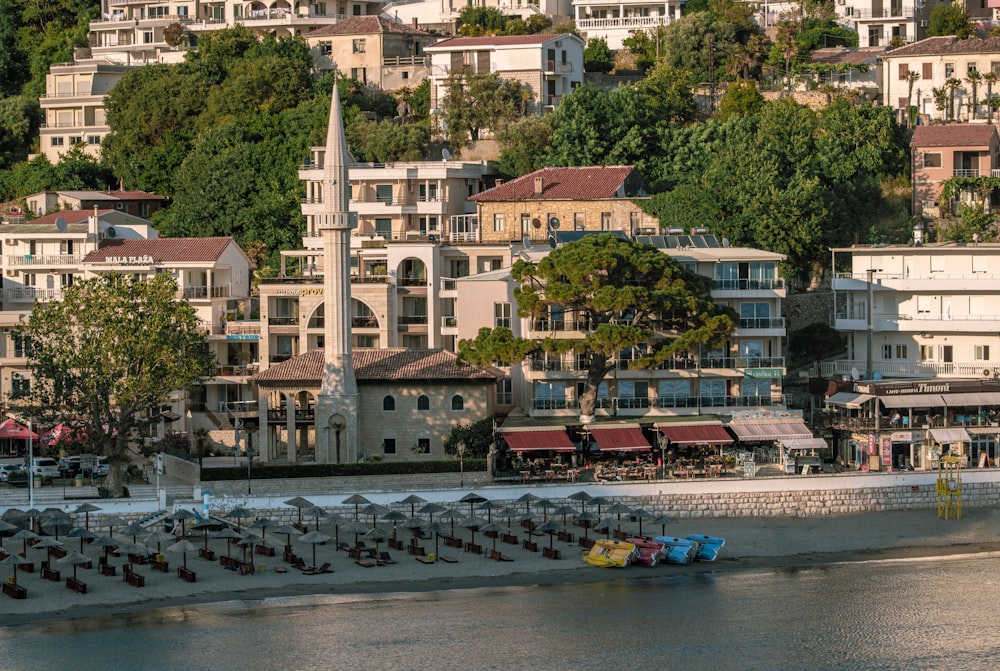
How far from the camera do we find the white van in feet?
253

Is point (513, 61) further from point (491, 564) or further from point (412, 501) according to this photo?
point (491, 564)

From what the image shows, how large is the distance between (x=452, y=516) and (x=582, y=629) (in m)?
11.8

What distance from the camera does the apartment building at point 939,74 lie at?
346 ft

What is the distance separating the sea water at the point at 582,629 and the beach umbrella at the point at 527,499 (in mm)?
6182

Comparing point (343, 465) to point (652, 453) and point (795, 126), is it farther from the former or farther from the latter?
point (795, 126)

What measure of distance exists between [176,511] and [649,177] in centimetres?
3945

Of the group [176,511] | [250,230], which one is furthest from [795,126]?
[176,511]

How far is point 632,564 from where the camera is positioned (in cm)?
6731

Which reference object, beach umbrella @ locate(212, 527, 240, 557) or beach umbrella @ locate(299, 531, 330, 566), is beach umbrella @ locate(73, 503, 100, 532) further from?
beach umbrella @ locate(299, 531, 330, 566)

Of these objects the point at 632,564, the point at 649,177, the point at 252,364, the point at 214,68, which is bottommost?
the point at 632,564

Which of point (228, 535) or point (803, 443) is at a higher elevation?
point (803, 443)

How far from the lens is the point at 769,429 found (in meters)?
79.2

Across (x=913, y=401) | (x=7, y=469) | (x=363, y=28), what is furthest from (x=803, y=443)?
(x=363, y=28)

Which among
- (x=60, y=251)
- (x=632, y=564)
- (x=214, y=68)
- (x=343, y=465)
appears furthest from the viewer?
(x=214, y=68)
